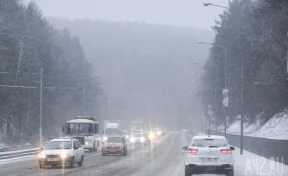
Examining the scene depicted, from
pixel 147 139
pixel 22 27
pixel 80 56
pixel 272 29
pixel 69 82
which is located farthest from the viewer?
pixel 80 56

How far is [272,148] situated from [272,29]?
14.3 meters

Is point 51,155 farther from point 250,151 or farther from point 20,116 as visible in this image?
point 20,116

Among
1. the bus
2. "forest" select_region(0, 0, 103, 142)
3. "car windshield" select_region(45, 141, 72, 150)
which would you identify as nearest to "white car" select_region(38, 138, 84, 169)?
"car windshield" select_region(45, 141, 72, 150)

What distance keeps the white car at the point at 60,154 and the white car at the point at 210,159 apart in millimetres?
9902

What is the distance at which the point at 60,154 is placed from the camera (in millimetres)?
31578

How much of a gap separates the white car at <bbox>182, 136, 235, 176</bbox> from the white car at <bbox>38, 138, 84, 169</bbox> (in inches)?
390

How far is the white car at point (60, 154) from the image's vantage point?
1240 inches

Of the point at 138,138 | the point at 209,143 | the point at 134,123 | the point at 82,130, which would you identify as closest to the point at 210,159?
the point at 209,143

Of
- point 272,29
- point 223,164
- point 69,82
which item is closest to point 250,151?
point 272,29

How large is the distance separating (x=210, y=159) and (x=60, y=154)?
10976 millimetres

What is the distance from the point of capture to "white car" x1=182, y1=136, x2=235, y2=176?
23.0 m

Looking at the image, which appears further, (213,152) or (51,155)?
(51,155)

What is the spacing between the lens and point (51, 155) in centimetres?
3166

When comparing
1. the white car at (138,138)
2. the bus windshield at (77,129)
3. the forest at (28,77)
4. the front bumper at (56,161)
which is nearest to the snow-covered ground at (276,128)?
the white car at (138,138)
